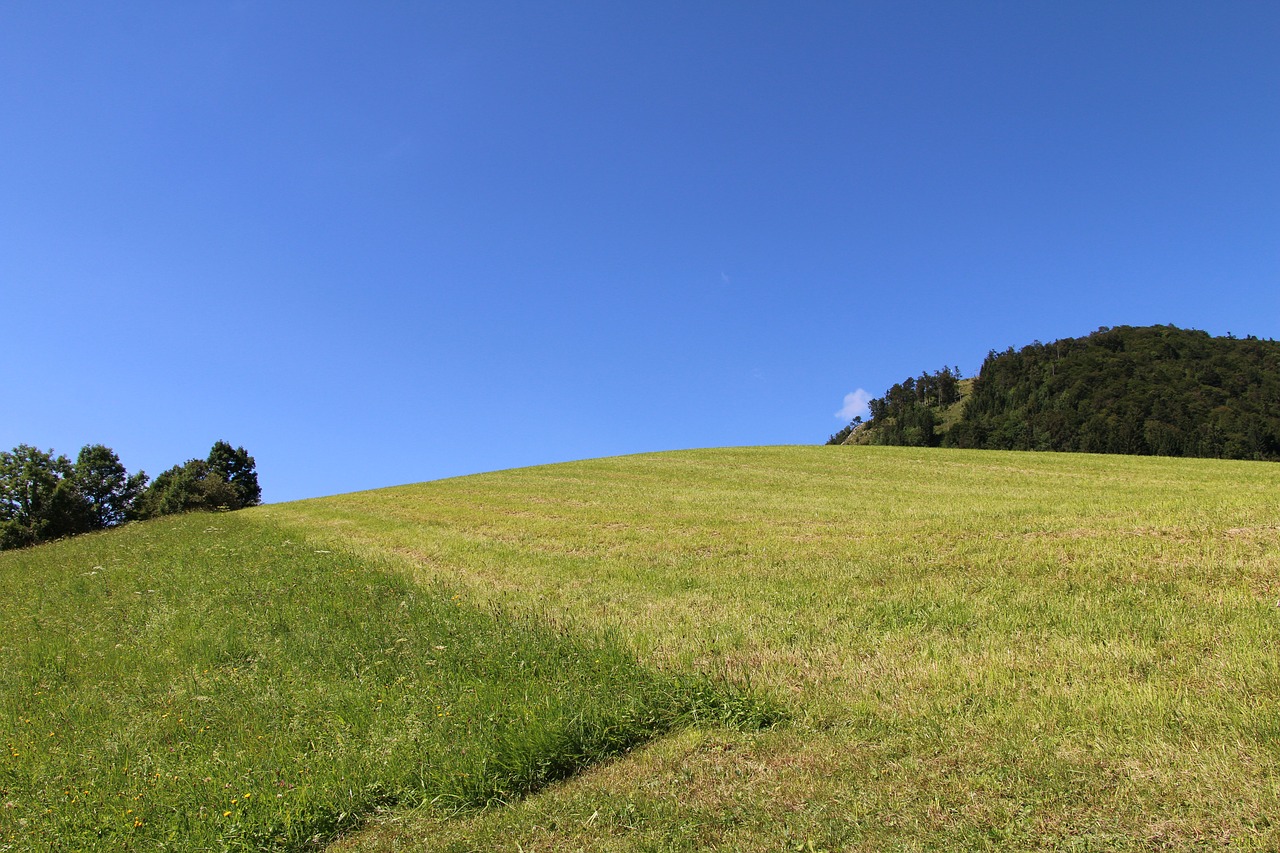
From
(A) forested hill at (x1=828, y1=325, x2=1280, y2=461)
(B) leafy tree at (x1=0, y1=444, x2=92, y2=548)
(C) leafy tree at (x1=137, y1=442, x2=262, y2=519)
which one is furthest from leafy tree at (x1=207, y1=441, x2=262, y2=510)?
(A) forested hill at (x1=828, y1=325, x2=1280, y2=461)

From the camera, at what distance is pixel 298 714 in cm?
739

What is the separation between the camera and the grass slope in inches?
177

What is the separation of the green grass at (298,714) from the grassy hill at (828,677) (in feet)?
0.22

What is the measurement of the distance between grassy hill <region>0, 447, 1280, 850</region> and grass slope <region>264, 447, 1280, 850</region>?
31 millimetres

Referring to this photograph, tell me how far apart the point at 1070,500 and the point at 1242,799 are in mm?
19690

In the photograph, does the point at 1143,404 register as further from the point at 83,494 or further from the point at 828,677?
the point at 83,494

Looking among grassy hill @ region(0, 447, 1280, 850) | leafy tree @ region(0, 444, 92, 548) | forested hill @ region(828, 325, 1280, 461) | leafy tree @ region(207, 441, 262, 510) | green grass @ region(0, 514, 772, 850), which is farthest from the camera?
forested hill @ region(828, 325, 1280, 461)

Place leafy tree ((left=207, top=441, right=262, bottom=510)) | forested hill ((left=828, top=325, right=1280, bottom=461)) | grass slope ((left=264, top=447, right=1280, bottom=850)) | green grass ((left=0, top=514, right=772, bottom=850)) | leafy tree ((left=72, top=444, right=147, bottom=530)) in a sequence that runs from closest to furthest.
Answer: grass slope ((left=264, top=447, right=1280, bottom=850)) → green grass ((left=0, top=514, right=772, bottom=850)) → leafy tree ((left=72, top=444, right=147, bottom=530)) → leafy tree ((left=207, top=441, right=262, bottom=510)) → forested hill ((left=828, top=325, right=1280, bottom=461))

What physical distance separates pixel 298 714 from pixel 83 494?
82.8 m

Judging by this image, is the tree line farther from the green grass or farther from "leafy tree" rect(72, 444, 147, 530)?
the green grass

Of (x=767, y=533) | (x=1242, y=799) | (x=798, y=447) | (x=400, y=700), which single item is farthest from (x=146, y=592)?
(x=798, y=447)

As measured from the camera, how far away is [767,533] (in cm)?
1739

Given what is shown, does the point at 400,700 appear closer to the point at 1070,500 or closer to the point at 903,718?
the point at 903,718

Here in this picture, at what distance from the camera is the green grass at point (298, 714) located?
564 centimetres
